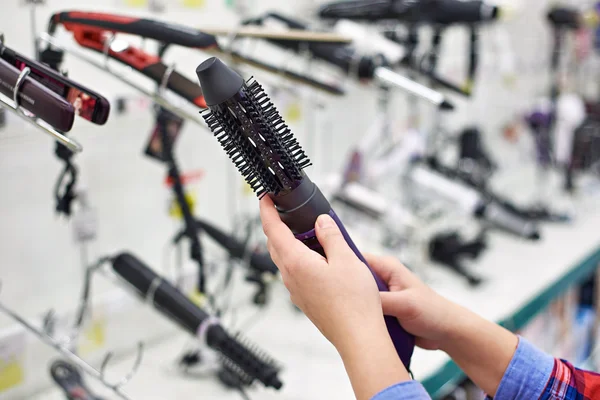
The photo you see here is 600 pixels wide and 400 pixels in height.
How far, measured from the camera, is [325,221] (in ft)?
1.54

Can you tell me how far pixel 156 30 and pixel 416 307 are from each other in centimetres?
40

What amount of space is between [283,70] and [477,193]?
75cm

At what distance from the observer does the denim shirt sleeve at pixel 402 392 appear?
0.40 m

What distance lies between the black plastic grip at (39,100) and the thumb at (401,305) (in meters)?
0.34

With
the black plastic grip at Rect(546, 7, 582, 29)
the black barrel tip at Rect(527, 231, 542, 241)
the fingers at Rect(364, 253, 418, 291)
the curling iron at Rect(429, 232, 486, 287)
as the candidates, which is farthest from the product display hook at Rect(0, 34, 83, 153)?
the black plastic grip at Rect(546, 7, 582, 29)

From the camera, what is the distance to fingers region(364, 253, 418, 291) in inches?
23.6

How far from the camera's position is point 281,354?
1023 millimetres

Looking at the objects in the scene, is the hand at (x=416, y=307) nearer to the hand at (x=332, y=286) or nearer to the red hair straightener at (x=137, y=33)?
the hand at (x=332, y=286)

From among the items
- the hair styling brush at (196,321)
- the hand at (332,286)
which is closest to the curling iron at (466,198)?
the hair styling brush at (196,321)

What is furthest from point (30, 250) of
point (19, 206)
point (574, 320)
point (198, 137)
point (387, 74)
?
point (574, 320)

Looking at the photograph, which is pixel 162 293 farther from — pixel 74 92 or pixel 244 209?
pixel 244 209

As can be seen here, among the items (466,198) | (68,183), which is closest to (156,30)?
(68,183)

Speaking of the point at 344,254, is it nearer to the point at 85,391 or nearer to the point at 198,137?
the point at 85,391

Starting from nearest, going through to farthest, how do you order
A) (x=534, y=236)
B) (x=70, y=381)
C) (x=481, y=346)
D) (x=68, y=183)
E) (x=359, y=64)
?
(x=481, y=346), (x=68, y=183), (x=70, y=381), (x=359, y=64), (x=534, y=236)
